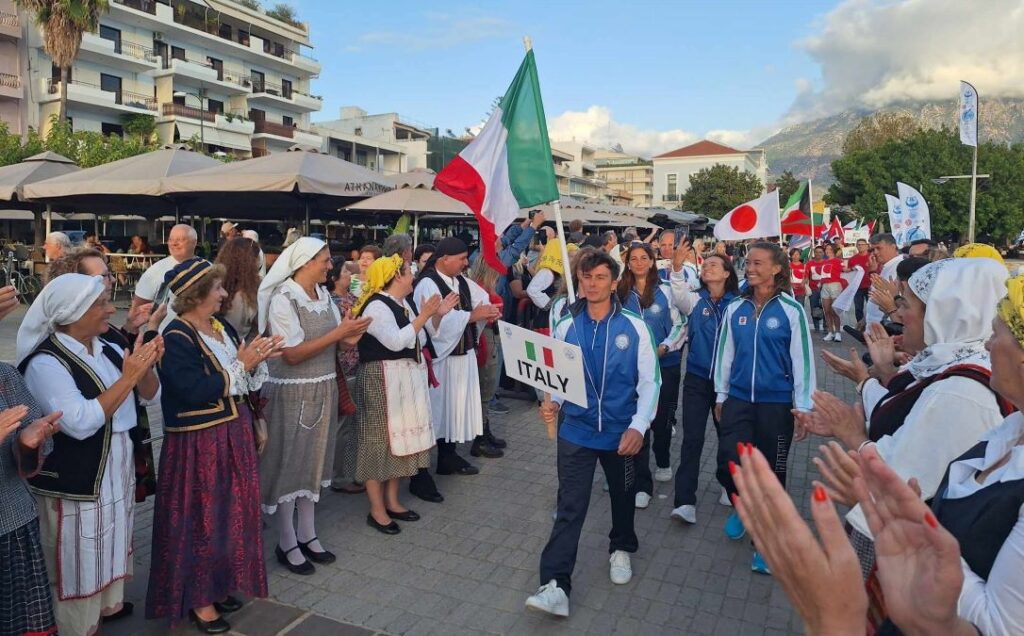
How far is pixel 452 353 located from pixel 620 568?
240 cm

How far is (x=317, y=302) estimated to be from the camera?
4359 mm

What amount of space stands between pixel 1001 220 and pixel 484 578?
56.2 metres

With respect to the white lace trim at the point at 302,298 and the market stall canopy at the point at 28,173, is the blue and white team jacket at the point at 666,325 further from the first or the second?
the market stall canopy at the point at 28,173

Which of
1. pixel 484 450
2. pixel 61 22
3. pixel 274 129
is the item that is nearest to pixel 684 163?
pixel 274 129

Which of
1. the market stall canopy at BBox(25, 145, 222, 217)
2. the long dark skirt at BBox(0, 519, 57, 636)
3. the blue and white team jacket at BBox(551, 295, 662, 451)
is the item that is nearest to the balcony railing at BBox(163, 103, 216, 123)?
the market stall canopy at BBox(25, 145, 222, 217)

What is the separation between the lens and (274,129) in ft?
152

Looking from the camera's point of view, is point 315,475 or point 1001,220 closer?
point 315,475

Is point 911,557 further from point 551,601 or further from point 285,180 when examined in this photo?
point 285,180

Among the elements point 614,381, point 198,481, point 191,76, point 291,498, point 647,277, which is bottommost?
point 291,498

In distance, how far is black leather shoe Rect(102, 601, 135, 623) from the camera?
11.9ft

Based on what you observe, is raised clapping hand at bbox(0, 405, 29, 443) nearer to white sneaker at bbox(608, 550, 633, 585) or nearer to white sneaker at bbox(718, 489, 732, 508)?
white sneaker at bbox(608, 550, 633, 585)

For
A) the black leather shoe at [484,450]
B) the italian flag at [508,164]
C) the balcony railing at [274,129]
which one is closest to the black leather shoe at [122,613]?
the italian flag at [508,164]

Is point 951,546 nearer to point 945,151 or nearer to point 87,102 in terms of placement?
point 87,102

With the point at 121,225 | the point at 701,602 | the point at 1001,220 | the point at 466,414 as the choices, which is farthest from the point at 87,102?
the point at 1001,220
